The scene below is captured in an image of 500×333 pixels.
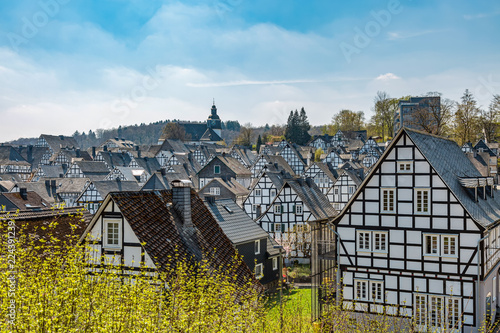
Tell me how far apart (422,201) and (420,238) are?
1653mm

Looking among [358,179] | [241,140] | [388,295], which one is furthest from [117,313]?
[241,140]

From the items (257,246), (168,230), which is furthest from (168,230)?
(257,246)

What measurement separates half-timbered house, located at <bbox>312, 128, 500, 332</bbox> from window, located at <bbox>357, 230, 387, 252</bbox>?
0.15 feet

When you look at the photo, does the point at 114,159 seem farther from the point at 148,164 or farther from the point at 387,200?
the point at 387,200

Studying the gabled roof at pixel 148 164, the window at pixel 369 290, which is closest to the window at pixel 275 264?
the window at pixel 369 290

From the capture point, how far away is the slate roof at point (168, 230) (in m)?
18.2

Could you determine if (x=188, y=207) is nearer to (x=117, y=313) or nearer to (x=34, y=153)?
(x=117, y=313)

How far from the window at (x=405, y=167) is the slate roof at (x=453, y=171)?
83cm

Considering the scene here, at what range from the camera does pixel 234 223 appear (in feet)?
99.7

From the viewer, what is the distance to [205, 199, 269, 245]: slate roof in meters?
29.3

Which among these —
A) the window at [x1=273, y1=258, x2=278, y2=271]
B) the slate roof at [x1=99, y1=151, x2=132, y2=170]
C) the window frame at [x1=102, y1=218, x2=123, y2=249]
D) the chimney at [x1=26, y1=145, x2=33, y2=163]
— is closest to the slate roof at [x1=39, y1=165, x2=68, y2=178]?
the slate roof at [x1=99, y1=151, x2=132, y2=170]

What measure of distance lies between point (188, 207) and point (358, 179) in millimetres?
43769

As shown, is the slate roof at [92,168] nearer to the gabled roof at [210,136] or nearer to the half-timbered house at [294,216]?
the half-timbered house at [294,216]

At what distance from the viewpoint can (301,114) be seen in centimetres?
12575
